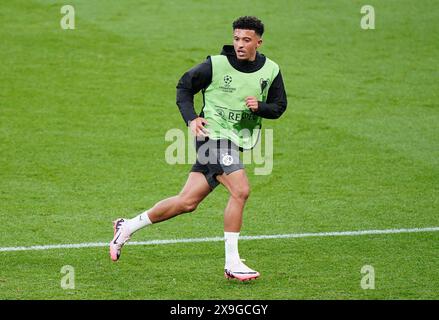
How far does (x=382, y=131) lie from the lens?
50.3 feet

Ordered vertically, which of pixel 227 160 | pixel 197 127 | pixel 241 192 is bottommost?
pixel 241 192

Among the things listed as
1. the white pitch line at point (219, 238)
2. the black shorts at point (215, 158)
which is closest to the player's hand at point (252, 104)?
the black shorts at point (215, 158)

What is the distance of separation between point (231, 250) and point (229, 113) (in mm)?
1179

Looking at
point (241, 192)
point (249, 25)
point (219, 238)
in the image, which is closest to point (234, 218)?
point (241, 192)

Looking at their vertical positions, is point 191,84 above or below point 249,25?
below

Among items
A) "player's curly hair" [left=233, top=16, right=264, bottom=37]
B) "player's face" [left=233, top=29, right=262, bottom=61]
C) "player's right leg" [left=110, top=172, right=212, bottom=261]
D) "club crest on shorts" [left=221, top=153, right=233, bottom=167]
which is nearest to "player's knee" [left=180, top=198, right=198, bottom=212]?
"player's right leg" [left=110, top=172, right=212, bottom=261]

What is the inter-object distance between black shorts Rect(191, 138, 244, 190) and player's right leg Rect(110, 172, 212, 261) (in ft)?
0.23

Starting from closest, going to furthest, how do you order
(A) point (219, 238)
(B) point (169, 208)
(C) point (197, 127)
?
1. (C) point (197, 127)
2. (B) point (169, 208)
3. (A) point (219, 238)

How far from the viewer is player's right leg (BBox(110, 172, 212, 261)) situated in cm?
927

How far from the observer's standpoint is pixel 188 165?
13844 millimetres

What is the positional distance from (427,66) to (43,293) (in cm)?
1141

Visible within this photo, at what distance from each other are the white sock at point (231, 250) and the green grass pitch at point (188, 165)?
0.58 ft

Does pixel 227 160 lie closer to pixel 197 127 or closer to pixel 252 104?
pixel 197 127
